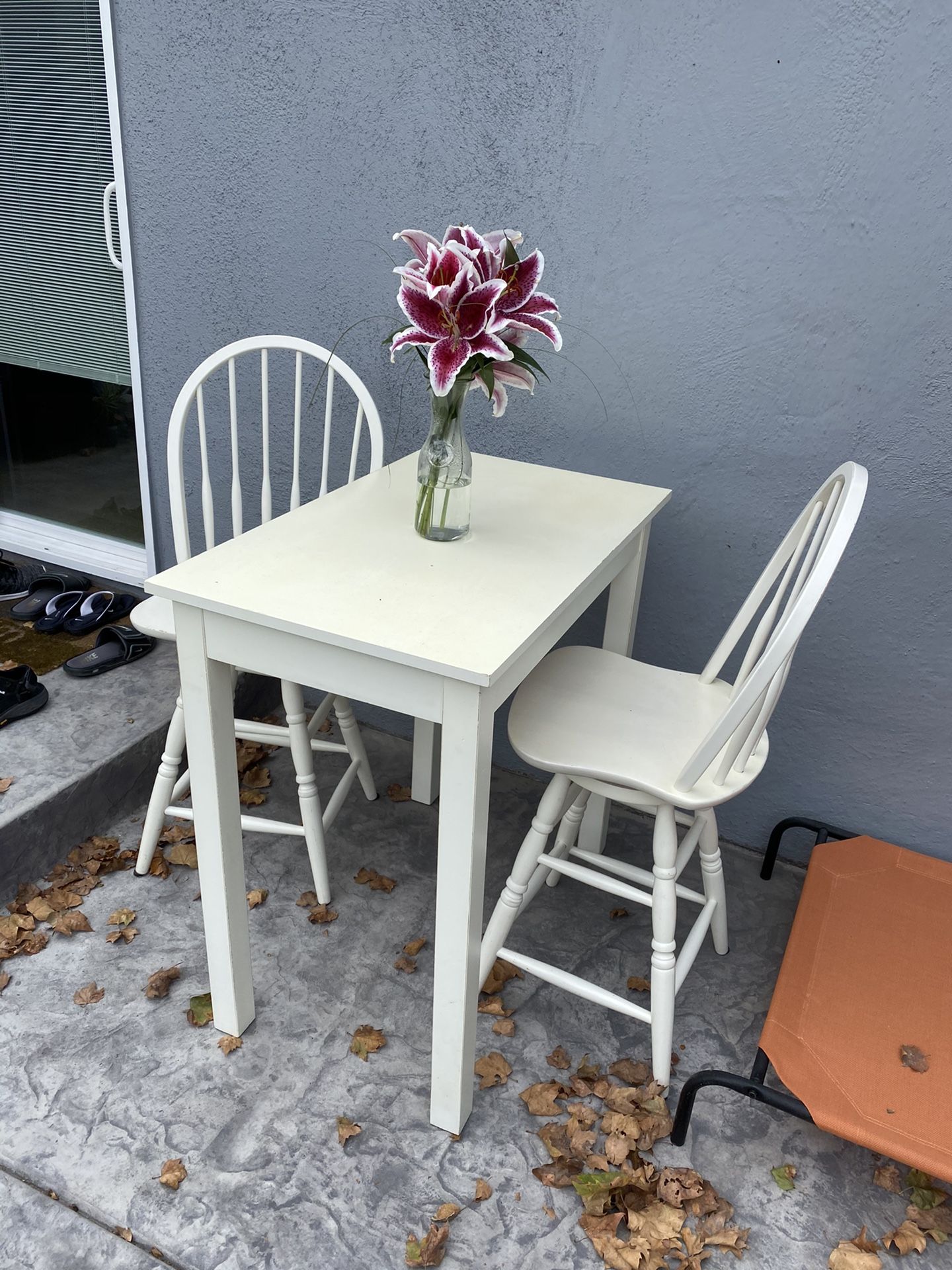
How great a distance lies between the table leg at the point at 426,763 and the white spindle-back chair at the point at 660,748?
0.49 meters

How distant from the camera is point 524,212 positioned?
6.24 feet

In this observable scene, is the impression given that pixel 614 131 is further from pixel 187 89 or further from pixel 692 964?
pixel 692 964

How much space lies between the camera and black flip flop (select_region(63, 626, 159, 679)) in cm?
242

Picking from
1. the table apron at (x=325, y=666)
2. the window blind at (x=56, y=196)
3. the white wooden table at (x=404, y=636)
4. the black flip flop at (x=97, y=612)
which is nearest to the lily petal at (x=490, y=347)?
the white wooden table at (x=404, y=636)

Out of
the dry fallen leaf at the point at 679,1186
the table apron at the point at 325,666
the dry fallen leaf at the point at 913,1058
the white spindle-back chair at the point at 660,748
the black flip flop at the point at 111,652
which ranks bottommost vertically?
the dry fallen leaf at the point at 679,1186

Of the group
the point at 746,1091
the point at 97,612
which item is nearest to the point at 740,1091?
the point at 746,1091

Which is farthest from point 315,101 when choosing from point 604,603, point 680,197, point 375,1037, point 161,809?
point 375,1037

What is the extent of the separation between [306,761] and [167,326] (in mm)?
1269

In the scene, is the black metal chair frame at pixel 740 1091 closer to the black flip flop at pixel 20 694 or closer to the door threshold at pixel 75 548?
the black flip flop at pixel 20 694

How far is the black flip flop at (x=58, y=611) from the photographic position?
2.62 m

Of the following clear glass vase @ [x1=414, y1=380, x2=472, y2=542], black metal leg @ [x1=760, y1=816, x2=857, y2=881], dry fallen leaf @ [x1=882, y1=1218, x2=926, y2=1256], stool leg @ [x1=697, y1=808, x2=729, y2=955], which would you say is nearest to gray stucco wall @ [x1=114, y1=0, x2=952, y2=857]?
black metal leg @ [x1=760, y1=816, x2=857, y2=881]

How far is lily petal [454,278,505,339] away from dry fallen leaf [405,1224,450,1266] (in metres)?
1.27

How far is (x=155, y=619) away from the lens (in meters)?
1.81

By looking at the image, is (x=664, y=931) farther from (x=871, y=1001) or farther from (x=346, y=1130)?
(x=346, y=1130)
